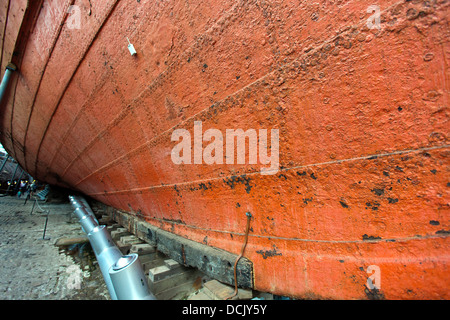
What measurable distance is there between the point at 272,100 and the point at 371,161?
632mm

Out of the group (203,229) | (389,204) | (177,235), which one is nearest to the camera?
(389,204)

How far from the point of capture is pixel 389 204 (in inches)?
38.0

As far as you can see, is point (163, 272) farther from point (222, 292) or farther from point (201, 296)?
point (222, 292)

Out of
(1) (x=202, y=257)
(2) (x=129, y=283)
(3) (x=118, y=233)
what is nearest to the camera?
(2) (x=129, y=283)

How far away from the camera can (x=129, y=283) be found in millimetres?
1557

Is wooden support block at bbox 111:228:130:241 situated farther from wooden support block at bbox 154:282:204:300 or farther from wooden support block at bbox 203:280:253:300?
wooden support block at bbox 203:280:253:300

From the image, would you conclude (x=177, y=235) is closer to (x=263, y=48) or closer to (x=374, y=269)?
(x=374, y=269)

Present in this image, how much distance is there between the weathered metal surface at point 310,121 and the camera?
865mm

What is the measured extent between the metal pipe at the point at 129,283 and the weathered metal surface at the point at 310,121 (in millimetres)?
646

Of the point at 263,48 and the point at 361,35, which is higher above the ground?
the point at 263,48

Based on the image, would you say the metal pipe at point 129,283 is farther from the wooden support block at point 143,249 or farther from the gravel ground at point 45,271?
the wooden support block at point 143,249

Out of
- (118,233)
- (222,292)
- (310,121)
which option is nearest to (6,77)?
(118,233)

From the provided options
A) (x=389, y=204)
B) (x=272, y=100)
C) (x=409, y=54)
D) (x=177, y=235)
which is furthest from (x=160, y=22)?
(x=177, y=235)

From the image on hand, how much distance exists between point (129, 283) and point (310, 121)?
1.75 meters
